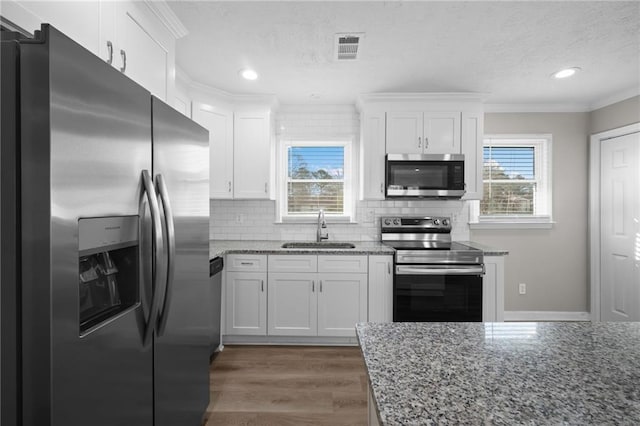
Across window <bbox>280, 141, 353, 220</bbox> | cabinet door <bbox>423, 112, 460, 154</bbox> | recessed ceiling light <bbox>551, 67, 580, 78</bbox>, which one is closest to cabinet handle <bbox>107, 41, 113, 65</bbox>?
window <bbox>280, 141, 353, 220</bbox>

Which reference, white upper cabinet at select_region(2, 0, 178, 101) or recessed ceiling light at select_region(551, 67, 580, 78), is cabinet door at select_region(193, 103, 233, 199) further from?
recessed ceiling light at select_region(551, 67, 580, 78)

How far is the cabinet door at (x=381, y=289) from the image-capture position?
121 inches

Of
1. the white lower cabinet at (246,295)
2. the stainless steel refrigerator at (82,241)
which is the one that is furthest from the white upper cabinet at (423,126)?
the stainless steel refrigerator at (82,241)

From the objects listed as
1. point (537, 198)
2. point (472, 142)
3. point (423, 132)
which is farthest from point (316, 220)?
point (537, 198)

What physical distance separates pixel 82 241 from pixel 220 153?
273 centimetres

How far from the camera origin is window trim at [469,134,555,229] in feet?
12.6

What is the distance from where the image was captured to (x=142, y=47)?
1792mm

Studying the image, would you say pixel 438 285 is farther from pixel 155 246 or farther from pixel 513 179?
pixel 155 246

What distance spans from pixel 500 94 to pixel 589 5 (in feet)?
5.03

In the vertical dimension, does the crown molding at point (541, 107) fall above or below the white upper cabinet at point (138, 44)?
above

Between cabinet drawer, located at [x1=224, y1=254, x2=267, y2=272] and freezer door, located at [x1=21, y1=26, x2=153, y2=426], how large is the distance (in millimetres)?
2115

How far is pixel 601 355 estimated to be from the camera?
0.86m

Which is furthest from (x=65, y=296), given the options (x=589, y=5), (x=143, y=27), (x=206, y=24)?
(x=589, y=5)

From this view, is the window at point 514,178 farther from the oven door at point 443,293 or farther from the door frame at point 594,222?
the oven door at point 443,293
